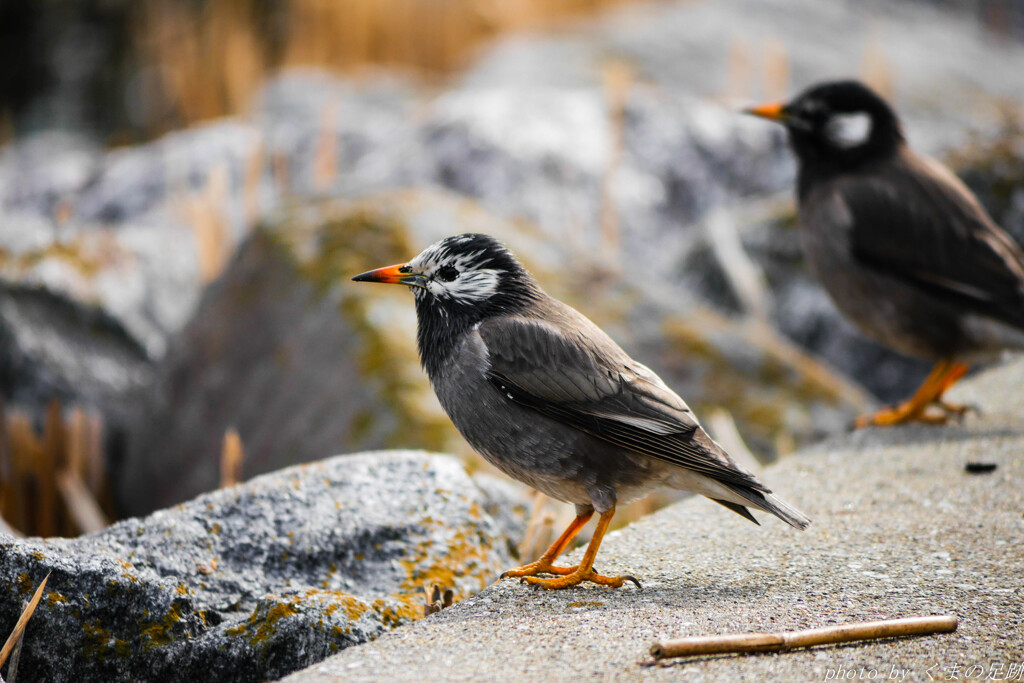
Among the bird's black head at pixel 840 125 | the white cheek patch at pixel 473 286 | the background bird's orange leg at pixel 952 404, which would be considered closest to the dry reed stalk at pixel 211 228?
the white cheek patch at pixel 473 286

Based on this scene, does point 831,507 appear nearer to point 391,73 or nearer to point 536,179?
point 536,179

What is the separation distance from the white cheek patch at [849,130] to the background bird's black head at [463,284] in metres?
2.64

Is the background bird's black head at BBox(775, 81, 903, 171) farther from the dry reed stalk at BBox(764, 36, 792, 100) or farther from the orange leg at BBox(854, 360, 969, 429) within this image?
the dry reed stalk at BBox(764, 36, 792, 100)

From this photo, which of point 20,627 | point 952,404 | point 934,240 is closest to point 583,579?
point 20,627

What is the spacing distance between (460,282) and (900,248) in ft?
8.45

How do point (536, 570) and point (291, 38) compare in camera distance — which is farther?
point (291, 38)

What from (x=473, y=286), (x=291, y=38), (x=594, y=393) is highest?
(x=291, y=38)

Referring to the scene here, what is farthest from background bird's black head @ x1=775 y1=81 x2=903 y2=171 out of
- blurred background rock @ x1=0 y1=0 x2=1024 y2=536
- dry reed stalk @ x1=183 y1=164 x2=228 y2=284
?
dry reed stalk @ x1=183 y1=164 x2=228 y2=284

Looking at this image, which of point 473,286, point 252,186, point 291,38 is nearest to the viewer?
point 473,286

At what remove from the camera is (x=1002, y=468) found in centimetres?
371

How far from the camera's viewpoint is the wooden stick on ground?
7.26ft

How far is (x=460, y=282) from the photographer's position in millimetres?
3209

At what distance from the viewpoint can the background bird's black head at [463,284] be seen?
10.5 ft

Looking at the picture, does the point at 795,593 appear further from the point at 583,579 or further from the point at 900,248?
the point at 900,248
